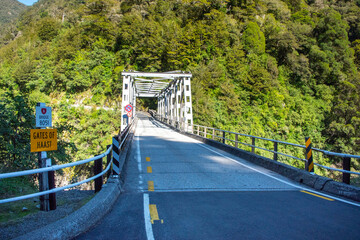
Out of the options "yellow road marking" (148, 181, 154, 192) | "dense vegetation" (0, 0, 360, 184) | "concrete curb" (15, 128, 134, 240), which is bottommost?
"yellow road marking" (148, 181, 154, 192)

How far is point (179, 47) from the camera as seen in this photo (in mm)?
58188

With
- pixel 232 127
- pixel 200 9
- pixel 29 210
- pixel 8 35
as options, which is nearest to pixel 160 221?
pixel 29 210

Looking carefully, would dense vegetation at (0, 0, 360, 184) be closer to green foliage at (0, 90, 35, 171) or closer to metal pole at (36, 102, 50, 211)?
green foliage at (0, 90, 35, 171)

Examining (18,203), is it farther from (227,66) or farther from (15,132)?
(227,66)

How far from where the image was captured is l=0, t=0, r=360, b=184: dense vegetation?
153ft

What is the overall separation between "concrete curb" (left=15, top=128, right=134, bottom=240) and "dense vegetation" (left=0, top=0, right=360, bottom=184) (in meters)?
32.2

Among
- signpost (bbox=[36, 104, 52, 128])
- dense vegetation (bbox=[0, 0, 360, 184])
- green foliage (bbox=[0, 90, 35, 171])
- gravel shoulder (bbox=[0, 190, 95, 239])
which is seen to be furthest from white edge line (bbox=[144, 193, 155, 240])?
dense vegetation (bbox=[0, 0, 360, 184])

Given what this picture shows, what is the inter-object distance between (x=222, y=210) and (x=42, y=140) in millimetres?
3380

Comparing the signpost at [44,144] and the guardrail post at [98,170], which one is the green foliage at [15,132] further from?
the signpost at [44,144]

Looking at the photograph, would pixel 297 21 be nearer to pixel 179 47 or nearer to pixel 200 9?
pixel 200 9

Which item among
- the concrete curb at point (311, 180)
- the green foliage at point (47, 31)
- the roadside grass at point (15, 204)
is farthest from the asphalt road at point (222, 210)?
the green foliage at point (47, 31)

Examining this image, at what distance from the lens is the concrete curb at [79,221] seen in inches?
130

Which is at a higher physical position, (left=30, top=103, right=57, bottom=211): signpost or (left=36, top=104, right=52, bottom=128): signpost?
(left=36, top=104, right=52, bottom=128): signpost

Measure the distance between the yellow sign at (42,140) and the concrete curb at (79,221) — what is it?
115 cm
